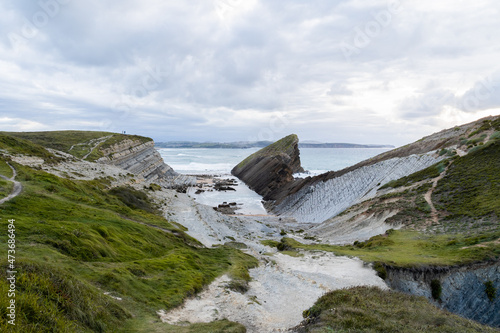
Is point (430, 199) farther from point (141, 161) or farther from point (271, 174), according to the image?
point (141, 161)

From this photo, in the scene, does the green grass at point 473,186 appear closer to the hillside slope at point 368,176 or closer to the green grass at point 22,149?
the hillside slope at point 368,176

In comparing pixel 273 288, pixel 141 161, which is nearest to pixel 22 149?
pixel 141 161

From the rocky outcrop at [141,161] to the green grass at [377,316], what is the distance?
68.4 meters

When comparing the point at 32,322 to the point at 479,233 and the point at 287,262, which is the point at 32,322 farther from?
the point at 479,233

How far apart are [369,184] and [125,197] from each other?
4195cm

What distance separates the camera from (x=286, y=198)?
68438 millimetres

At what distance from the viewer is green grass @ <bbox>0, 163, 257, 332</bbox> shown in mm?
9258

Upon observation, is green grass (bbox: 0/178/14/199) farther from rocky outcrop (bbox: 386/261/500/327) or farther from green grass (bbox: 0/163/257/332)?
rocky outcrop (bbox: 386/261/500/327)

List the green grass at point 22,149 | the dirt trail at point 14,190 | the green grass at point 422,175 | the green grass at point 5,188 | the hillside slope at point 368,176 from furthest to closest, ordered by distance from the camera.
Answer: the hillside slope at point 368,176 < the green grass at point 22,149 < the green grass at point 422,175 < the green grass at point 5,188 < the dirt trail at point 14,190

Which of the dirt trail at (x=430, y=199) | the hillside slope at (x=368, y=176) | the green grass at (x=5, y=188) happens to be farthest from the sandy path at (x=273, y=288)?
the hillside slope at (x=368, y=176)

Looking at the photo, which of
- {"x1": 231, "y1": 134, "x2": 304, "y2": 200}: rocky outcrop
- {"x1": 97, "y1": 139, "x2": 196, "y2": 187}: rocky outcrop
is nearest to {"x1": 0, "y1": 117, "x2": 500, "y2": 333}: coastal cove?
{"x1": 97, "y1": 139, "x2": 196, "y2": 187}: rocky outcrop

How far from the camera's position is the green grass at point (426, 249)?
20.9 metres

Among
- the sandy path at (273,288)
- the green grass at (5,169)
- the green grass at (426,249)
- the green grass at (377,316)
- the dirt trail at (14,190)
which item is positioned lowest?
the sandy path at (273,288)

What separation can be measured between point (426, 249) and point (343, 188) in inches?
1290
